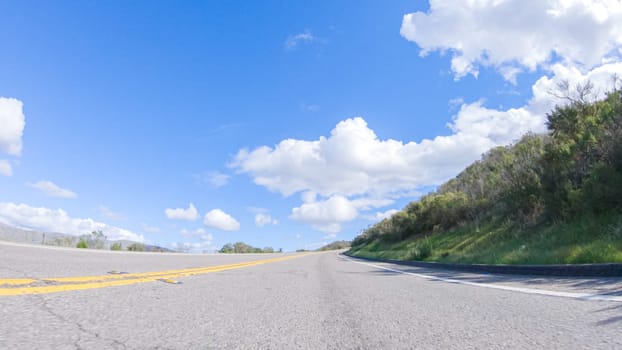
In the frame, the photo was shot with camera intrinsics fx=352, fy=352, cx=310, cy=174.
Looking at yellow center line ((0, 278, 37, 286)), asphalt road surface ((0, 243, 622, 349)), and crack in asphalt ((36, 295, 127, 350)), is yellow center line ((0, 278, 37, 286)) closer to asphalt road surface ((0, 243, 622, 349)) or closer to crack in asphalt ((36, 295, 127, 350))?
asphalt road surface ((0, 243, 622, 349))

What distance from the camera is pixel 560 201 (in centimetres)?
1239

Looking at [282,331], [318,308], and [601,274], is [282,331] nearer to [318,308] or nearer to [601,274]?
[318,308]

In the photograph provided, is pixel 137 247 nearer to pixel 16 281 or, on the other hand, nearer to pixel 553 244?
pixel 16 281

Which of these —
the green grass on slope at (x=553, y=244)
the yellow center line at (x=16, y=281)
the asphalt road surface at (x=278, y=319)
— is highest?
the green grass on slope at (x=553, y=244)

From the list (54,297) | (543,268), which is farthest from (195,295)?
(543,268)

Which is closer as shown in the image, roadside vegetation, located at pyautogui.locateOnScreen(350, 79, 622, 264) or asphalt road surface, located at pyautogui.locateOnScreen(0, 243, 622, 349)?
asphalt road surface, located at pyautogui.locateOnScreen(0, 243, 622, 349)

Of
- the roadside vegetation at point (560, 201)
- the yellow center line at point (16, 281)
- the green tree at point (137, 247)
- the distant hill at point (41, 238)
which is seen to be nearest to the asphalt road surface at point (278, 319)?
the yellow center line at point (16, 281)

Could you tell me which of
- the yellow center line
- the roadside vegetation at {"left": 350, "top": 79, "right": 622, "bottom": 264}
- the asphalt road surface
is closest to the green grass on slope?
the roadside vegetation at {"left": 350, "top": 79, "right": 622, "bottom": 264}

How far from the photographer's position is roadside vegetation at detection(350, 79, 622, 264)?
9495mm

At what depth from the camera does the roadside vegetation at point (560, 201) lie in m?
9.49

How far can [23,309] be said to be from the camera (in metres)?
2.59

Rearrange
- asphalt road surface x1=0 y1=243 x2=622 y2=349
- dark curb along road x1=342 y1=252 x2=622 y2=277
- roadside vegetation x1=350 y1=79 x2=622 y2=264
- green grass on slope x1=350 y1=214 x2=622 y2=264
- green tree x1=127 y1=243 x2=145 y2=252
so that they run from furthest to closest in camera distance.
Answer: green tree x1=127 y1=243 x2=145 y2=252 → roadside vegetation x1=350 y1=79 x2=622 y2=264 → green grass on slope x1=350 y1=214 x2=622 y2=264 → dark curb along road x1=342 y1=252 x2=622 y2=277 → asphalt road surface x1=0 y1=243 x2=622 y2=349

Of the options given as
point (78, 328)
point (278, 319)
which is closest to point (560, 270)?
point (278, 319)

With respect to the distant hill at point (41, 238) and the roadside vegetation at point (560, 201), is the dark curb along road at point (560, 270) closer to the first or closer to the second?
the roadside vegetation at point (560, 201)
